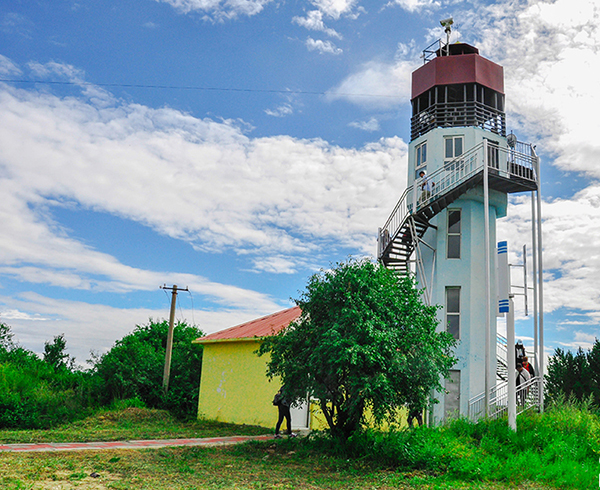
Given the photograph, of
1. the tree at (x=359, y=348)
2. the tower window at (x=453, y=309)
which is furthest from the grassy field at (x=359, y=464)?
the tower window at (x=453, y=309)

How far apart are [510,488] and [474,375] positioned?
376 inches

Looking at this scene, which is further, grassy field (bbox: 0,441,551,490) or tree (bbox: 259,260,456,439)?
tree (bbox: 259,260,456,439)

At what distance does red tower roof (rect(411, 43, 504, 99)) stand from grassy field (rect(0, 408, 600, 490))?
14.0m

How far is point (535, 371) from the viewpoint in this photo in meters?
18.0

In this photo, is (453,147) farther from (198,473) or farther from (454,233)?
(198,473)

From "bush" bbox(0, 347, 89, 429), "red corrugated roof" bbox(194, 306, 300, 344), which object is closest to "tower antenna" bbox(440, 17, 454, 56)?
"red corrugated roof" bbox(194, 306, 300, 344)

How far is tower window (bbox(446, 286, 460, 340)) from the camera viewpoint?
19.5 meters

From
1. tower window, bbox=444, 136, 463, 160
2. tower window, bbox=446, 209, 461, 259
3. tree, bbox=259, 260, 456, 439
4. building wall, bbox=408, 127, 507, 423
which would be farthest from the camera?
tower window, bbox=444, 136, 463, 160

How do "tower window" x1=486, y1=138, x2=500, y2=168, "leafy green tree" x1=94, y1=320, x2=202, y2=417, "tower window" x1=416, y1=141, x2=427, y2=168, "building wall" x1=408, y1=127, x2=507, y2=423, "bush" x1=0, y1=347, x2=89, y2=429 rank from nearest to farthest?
"building wall" x1=408, y1=127, x2=507, y2=423 < "tower window" x1=486, y1=138, x2=500, y2=168 < "bush" x1=0, y1=347, x2=89, y2=429 < "tower window" x1=416, y1=141, x2=427, y2=168 < "leafy green tree" x1=94, y1=320, x2=202, y2=417

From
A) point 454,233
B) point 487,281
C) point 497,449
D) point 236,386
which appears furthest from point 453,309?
point 236,386

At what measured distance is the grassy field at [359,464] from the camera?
9.23 meters

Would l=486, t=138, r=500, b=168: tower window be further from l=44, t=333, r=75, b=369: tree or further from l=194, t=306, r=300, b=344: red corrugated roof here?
l=44, t=333, r=75, b=369: tree

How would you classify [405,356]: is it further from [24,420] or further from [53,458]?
[24,420]

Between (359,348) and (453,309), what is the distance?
386 inches
